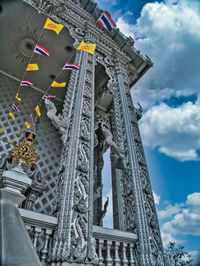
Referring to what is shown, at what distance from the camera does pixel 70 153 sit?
15.1 ft

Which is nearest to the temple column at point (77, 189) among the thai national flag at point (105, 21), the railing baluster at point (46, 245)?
the railing baluster at point (46, 245)

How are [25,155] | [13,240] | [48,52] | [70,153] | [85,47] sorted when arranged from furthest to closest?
[48,52]
[85,47]
[70,153]
[25,155]
[13,240]

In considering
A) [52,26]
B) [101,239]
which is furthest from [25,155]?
[52,26]

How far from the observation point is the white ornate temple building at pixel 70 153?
3292 mm

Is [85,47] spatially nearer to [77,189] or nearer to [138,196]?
[77,189]

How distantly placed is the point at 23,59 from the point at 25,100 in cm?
194

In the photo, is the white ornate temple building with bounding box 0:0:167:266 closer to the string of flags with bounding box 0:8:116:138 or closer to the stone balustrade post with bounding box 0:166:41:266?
the stone balustrade post with bounding box 0:166:41:266

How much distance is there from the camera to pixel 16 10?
7.40m

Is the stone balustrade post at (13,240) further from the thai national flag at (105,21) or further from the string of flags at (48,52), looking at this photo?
the thai national flag at (105,21)

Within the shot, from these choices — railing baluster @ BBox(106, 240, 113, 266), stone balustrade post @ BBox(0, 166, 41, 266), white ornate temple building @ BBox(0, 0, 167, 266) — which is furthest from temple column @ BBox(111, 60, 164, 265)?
stone balustrade post @ BBox(0, 166, 41, 266)

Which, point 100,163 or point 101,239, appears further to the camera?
point 100,163

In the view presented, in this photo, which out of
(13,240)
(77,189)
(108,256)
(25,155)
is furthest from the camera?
(77,189)

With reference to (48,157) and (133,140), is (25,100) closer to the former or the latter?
(48,157)

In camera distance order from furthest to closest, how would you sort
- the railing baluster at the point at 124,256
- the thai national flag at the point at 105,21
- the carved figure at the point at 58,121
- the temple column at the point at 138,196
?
the thai national flag at the point at 105,21 < the carved figure at the point at 58,121 < the temple column at the point at 138,196 < the railing baluster at the point at 124,256
